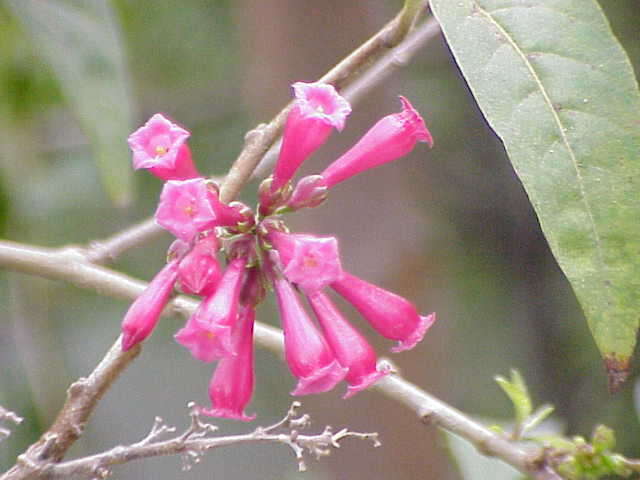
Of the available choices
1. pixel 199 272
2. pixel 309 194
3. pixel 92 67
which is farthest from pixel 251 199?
pixel 199 272

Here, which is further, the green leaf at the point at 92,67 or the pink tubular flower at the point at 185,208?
the green leaf at the point at 92,67

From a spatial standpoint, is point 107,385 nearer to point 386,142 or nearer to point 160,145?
point 160,145

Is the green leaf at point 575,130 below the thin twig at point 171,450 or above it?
above

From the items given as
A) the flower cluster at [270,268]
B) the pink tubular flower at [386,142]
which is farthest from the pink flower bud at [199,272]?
the pink tubular flower at [386,142]

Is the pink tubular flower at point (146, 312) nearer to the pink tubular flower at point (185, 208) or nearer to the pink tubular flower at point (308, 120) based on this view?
A: the pink tubular flower at point (185, 208)

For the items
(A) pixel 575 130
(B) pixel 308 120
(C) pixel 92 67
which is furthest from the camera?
(C) pixel 92 67
